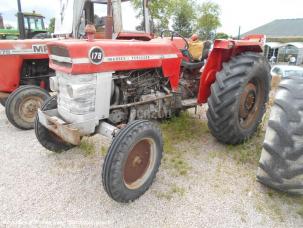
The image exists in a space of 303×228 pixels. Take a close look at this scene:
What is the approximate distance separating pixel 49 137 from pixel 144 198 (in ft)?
4.36

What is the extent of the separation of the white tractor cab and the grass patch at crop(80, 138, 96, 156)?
5.78 ft

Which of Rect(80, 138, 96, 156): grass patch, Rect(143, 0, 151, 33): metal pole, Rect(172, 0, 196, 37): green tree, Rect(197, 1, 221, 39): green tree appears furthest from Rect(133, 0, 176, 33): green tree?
Rect(80, 138, 96, 156): grass patch

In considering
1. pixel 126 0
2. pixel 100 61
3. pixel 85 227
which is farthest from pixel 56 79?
pixel 126 0

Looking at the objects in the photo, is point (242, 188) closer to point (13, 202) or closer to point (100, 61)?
point (100, 61)

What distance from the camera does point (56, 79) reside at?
8.82ft

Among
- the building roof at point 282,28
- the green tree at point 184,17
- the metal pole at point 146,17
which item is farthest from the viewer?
the building roof at point 282,28

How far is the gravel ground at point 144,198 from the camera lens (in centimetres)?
225

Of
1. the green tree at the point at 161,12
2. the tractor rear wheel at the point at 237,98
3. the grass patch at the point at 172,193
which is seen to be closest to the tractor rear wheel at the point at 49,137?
the grass patch at the point at 172,193

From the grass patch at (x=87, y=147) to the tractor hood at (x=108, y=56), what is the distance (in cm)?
116

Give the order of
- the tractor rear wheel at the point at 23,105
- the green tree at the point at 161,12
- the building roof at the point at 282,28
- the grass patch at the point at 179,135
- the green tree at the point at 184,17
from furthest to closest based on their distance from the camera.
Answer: the building roof at the point at 282,28
the green tree at the point at 184,17
the green tree at the point at 161,12
the tractor rear wheel at the point at 23,105
the grass patch at the point at 179,135

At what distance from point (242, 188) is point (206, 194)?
0.38 meters

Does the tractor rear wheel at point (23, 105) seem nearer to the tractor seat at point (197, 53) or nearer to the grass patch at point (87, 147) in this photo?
the grass patch at point (87, 147)

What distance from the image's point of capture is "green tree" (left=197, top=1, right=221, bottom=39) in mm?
27938

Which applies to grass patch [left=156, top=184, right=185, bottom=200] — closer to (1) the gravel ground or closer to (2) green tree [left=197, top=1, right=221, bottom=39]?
(1) the gravel ground
